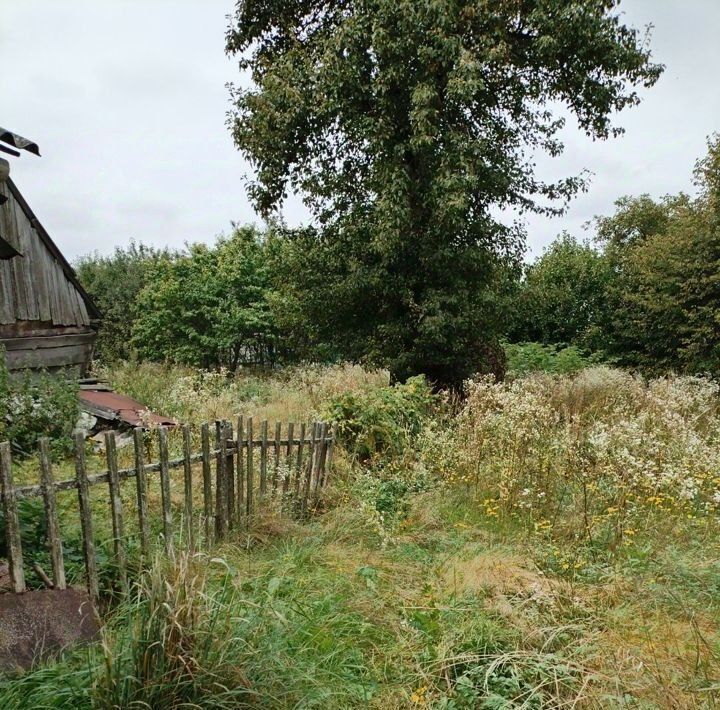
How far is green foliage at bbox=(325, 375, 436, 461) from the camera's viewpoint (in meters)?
7.21

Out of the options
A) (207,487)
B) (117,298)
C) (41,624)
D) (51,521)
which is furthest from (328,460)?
(117,298)

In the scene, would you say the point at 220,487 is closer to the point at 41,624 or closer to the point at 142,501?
the point at 142,501

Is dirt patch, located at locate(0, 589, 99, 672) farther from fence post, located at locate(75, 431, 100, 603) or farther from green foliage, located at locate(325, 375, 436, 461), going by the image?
green foliage, located at locate(325, 375, 436, 461)

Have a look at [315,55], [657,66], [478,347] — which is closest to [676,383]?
[478,347]

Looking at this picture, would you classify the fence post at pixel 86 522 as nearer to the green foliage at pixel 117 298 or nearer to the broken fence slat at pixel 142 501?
the broken fence slat at pixel 142 501

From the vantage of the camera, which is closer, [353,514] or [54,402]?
[353,514]

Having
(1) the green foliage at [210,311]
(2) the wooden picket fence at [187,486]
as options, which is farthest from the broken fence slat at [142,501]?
(1) the green foliage at [210,311]

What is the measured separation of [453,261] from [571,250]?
10.9m

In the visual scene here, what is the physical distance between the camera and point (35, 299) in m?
9.66

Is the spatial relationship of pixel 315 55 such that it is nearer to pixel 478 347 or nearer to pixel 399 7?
pixel 399 7

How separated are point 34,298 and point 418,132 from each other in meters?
7.16

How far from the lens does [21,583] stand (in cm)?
306

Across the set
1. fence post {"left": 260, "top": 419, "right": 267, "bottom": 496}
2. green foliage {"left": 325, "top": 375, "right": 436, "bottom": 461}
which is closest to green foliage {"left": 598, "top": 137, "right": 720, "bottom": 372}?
green foliage {"left": 325, "top": 375, "right": 436, "bottom": 461}

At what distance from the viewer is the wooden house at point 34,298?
920 centimetres
